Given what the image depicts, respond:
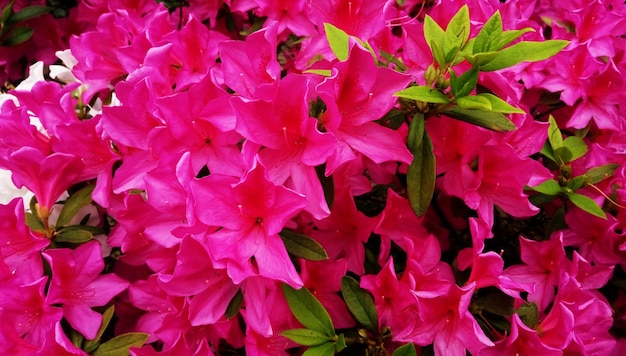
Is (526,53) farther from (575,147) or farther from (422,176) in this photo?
(575,147)

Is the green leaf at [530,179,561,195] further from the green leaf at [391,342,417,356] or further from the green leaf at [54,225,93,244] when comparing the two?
the green leaf at [54,225,93,244]

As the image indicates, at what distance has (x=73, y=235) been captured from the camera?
1.15 metres

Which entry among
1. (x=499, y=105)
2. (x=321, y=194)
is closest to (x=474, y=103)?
(x=499, y=105)

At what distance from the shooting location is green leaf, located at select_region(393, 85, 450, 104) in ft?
2.97

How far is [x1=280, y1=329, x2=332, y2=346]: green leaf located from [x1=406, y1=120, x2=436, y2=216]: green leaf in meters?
0.27

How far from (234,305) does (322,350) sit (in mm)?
165

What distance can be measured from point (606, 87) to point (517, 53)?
0.50m

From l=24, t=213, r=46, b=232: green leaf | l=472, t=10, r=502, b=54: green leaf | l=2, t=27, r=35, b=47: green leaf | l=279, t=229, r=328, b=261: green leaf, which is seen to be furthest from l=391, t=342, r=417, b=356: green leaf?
l=2, t=27, r=35, b=47: green leaf

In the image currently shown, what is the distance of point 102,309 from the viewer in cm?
118

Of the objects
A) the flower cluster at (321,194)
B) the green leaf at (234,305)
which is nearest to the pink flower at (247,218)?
the flower cluster at (321,194)

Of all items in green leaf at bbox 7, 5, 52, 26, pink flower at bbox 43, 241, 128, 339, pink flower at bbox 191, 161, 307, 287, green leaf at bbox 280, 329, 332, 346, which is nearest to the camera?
pink flower at bbox 191, 161, 307, 287

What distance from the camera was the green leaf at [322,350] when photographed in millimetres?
981

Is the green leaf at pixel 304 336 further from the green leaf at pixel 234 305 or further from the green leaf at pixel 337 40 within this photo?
the green leaf at pixel 337 40

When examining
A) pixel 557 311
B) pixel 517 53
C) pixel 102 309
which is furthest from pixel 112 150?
pixel 557 311
